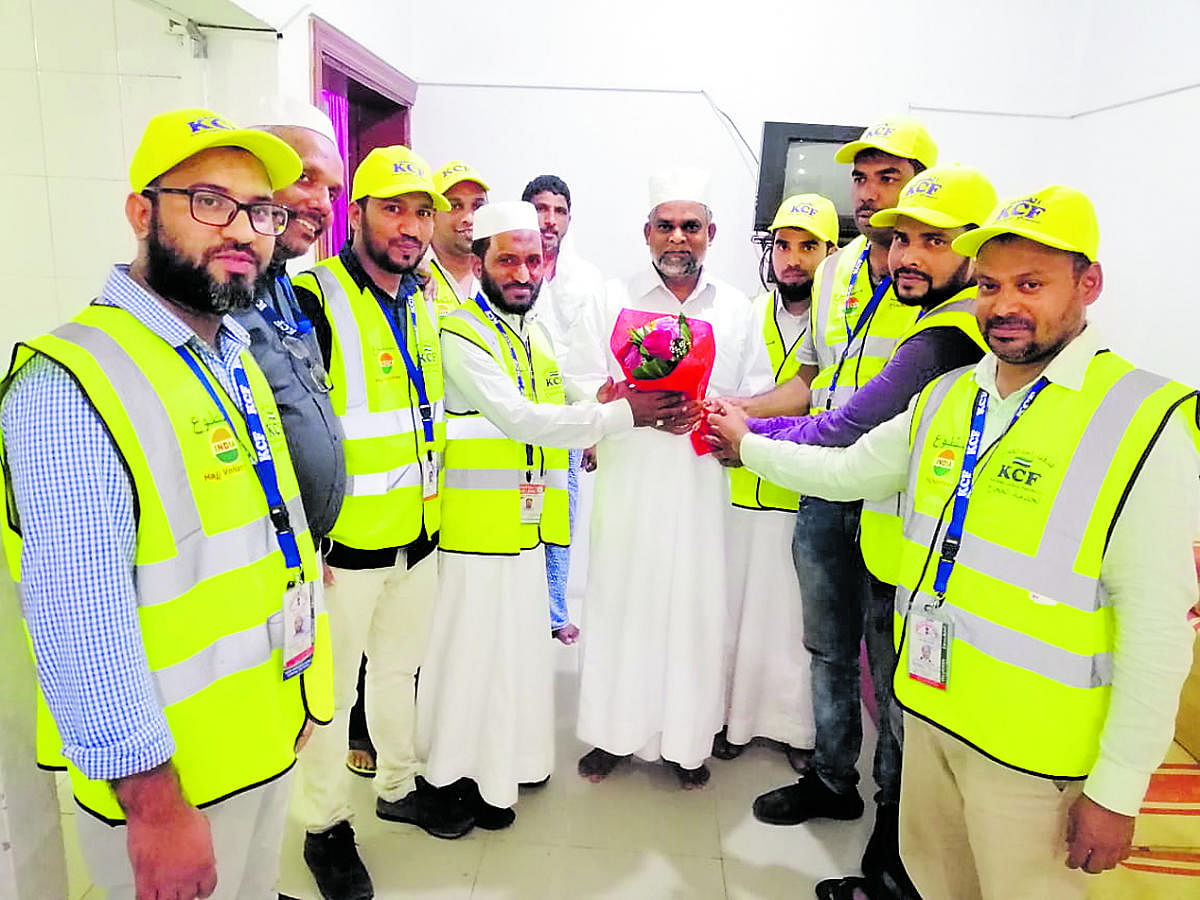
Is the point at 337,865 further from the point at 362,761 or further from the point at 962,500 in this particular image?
the point at 962,500

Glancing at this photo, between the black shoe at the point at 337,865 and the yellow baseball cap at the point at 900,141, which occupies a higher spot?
the yellow baseball cap at the point at 900,141

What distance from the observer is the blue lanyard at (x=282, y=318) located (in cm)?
187

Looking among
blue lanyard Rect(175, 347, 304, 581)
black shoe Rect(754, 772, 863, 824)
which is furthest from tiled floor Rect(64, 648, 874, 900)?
blue lanyard Rect(175, 347, 304, 581)

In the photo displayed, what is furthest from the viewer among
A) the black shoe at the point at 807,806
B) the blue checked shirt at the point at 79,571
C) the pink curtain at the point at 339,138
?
the pink curtain at the point at 339,138

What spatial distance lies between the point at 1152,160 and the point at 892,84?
139 cm

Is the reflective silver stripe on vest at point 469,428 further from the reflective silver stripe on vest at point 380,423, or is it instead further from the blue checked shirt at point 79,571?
the blue checked shirt at point 79,571

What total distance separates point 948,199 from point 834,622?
1.29m

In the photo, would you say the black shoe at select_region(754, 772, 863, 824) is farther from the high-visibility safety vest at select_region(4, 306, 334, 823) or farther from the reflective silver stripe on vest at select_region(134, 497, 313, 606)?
the reflective silver stripe on vest at select_region(134, 497, 313, 606)

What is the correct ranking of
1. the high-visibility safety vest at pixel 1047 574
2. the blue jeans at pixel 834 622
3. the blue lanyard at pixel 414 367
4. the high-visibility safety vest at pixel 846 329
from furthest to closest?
the blue jeans at pixel 834 622
the high-visibility safety vest at pixel 846 329
the blue lanyard at pixel 414 367
the high-visibility safety vest at pixel 1047 574

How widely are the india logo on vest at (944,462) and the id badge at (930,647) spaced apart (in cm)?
27

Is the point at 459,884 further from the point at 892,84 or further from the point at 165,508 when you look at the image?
the point at 892,84

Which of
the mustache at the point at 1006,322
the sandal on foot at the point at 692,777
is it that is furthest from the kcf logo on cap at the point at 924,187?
the sandal on foot at the point at 692,777

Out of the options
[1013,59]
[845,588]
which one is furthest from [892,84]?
[845,588]

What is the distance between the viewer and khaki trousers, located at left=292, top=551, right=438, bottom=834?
7.12 feet
